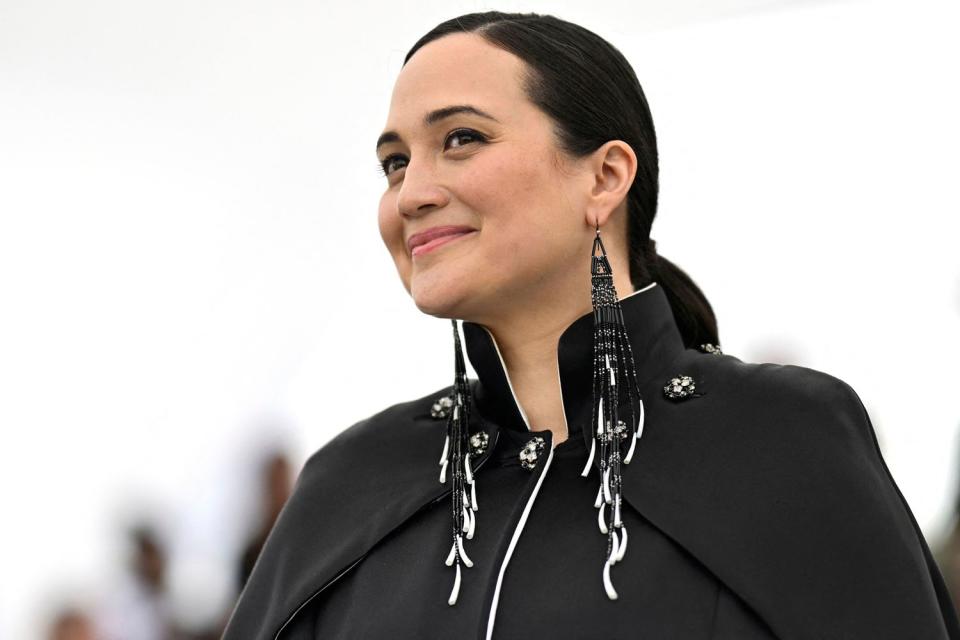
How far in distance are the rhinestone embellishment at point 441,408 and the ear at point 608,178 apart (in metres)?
0.38

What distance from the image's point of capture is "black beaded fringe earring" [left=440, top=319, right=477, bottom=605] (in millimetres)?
1729

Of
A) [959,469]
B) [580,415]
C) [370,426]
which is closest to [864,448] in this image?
[580,415]

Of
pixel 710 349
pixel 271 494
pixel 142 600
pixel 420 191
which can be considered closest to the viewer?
pixel 420 191

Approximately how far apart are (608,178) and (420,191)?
0.27 metres

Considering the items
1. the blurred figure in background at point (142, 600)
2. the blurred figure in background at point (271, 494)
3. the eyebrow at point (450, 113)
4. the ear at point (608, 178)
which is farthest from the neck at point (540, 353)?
the blurred figure in background at point (142, 600)

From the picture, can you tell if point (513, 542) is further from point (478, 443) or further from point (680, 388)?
point (680, 388)

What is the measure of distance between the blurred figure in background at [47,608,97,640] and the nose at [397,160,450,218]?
115 inches

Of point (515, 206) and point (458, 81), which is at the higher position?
point (458, 81)

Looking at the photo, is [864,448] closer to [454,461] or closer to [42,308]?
[454,461]

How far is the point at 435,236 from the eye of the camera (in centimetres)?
176

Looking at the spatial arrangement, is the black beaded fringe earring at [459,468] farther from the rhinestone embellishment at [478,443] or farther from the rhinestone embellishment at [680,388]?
the rhinestone embellishment at [680,388]

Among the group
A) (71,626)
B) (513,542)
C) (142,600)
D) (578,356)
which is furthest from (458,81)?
(71,626)

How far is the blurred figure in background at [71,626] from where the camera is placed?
13.8 feet

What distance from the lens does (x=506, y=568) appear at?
1675 millimetres
